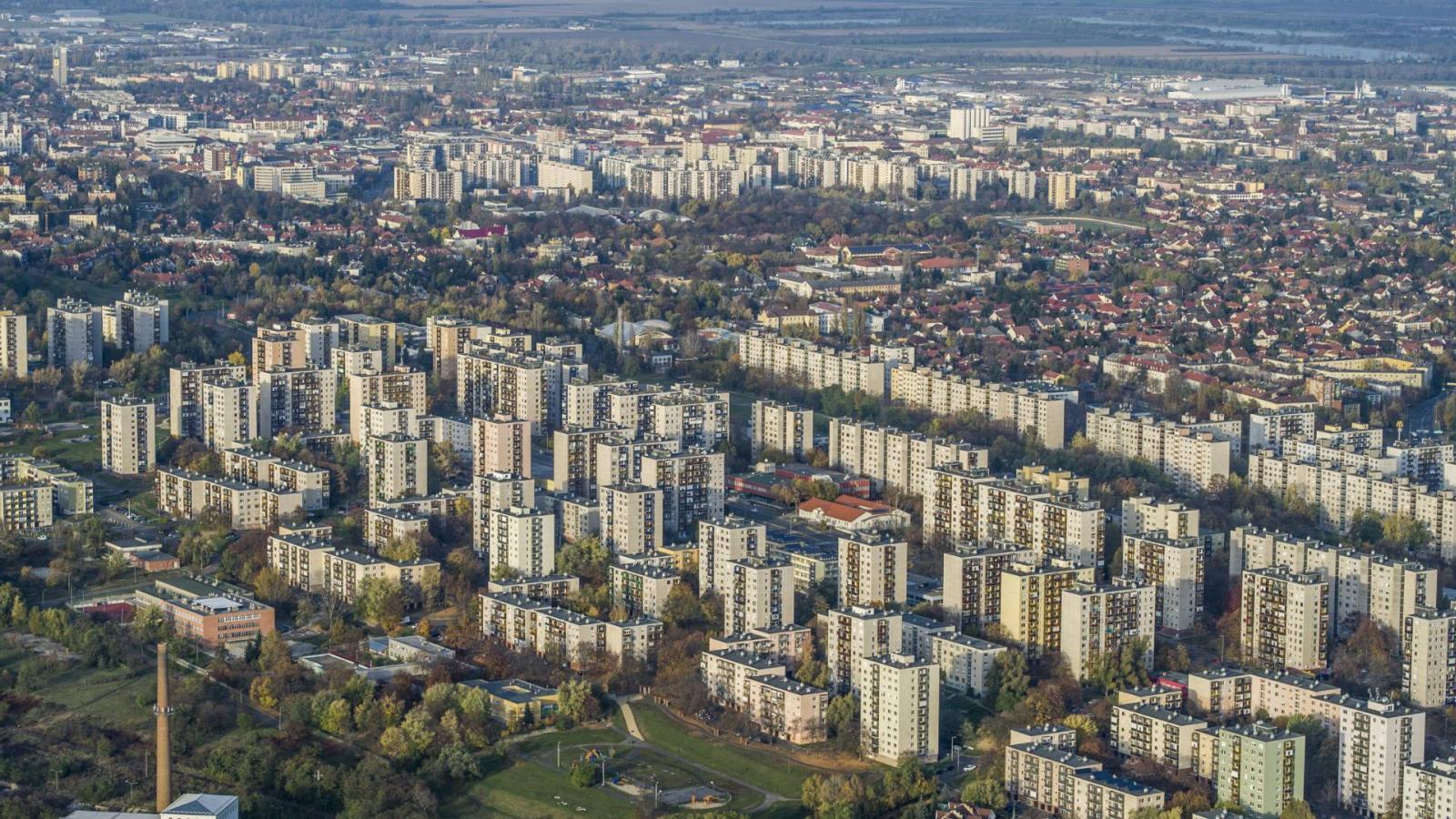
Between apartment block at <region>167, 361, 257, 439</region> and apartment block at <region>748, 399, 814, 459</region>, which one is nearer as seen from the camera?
apartment block at <region>748, 399, 814, 459</region>

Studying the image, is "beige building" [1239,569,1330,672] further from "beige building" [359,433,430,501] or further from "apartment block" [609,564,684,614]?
"beige building" [359,433,430,501]

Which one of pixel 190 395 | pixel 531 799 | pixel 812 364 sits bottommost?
pixel 531 799

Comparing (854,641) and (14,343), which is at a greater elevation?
(14,343)

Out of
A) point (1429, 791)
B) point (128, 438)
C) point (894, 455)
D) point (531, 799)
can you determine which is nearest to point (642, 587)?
point (531, 799)

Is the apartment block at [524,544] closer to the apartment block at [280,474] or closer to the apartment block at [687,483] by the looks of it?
the apartment block at [687,483]

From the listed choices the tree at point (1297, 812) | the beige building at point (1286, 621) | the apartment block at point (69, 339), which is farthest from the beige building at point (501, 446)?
the tree at point (1297, 812)

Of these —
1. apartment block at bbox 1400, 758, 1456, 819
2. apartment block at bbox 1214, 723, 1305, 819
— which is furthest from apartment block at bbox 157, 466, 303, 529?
apartment block at bbox 1400, 758, 1456, 819

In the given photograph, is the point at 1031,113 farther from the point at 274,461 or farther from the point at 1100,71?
the point at 274,461

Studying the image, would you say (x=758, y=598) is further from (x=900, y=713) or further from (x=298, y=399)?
(x=298, y=399)
